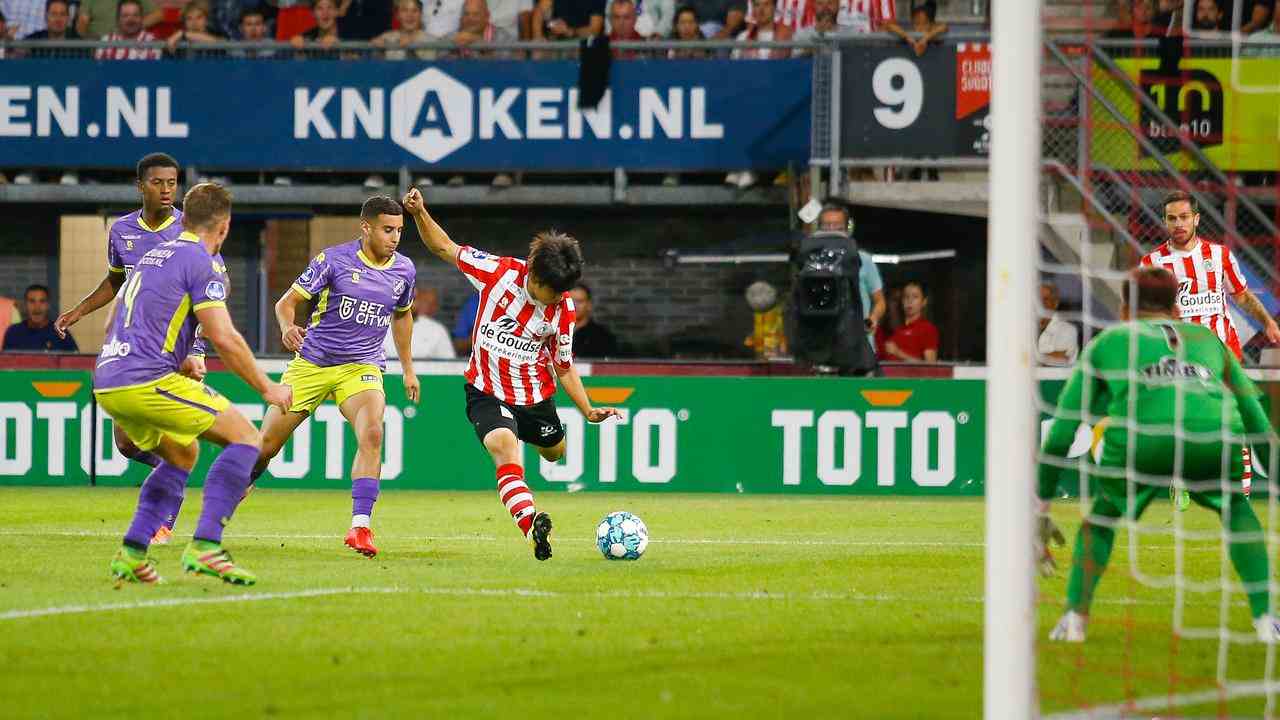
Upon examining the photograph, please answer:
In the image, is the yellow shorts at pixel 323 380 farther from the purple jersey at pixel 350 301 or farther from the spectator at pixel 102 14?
the spectator at pixel 102 14

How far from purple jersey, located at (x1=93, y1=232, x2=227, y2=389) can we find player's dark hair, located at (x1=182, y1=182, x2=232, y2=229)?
86 mm

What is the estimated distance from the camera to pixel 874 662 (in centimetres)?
653

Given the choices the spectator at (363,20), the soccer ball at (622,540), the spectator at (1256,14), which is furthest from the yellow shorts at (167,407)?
the spectator at (1256,14)

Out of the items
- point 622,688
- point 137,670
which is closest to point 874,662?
point 622,688

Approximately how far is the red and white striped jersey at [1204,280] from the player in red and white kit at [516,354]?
15.2ft

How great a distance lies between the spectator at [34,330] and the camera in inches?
705

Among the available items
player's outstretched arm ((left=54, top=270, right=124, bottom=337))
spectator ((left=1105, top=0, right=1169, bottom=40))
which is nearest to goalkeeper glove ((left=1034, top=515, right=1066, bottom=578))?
player's outstretched arm ((left=54, top=270, right=124, bottom=337))

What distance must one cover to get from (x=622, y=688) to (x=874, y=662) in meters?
1.10

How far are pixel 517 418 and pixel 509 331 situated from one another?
52 cm

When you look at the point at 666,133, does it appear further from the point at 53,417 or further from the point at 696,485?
the point at 53,417

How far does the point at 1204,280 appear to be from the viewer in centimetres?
1242

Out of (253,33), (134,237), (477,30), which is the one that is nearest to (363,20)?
(253,33)

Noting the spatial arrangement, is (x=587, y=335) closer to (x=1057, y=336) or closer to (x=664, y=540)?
(x=1057, y=336)

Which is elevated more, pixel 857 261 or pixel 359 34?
pixel 359 34
